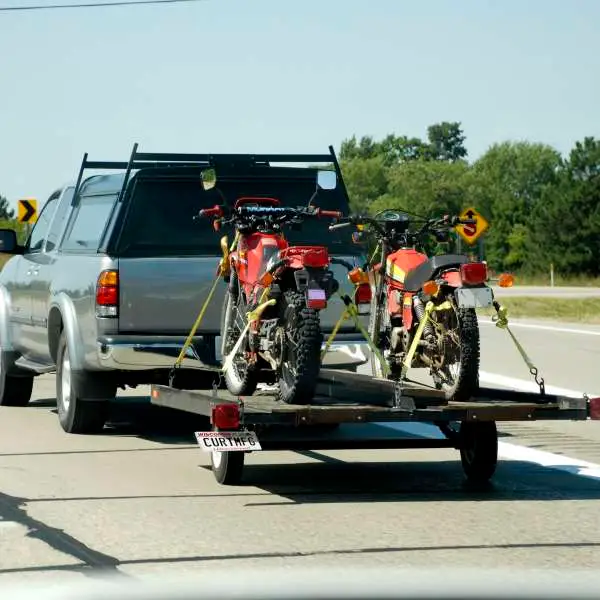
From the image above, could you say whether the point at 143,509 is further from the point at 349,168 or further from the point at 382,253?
the point at 349,168

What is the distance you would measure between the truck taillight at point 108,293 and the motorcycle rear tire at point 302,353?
7.71 ft

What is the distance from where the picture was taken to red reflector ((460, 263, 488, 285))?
9.16 metres

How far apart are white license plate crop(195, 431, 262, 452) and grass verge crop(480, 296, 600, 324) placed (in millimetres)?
25890

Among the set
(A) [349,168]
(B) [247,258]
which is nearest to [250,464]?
(B) [247,258]

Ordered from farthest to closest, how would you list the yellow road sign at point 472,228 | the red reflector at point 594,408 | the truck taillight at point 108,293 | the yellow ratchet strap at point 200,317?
1. the truck taillight at point 108,293
2. the yellow road sign at point 472,228
3. the yellow ratchet strap at point 200,317
4. the red reflector at point 594,408

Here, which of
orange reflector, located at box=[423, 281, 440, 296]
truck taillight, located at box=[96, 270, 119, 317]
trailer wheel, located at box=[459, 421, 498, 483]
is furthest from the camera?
truck taillight, located at box=[96, 270, 119, 317]

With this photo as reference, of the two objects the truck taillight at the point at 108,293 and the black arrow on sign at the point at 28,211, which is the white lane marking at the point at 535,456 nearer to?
the truck taillight at the point at 108,293

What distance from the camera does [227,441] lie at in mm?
8539

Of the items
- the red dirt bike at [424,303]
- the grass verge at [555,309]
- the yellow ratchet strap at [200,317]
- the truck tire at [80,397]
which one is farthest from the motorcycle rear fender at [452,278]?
the grass verge at [555,309]

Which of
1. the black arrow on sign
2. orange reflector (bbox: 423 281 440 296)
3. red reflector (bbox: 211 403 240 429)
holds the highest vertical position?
the black arrow on sign

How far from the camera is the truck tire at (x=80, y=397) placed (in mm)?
11578

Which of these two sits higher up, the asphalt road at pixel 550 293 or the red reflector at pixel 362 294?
the asphalt road at pixel 550 293

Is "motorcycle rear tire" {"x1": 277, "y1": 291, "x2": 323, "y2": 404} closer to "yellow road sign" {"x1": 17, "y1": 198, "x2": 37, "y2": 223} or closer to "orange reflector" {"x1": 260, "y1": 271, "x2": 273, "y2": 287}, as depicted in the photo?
"orange reflector" {"x1": 260, "y1": 271, "x2": 273, "y2": 287}

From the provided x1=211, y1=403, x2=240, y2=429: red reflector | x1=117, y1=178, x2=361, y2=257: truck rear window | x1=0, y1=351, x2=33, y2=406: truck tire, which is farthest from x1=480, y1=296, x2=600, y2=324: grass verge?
x1=211, y1=403, x2=240, y2=429: red reflector
